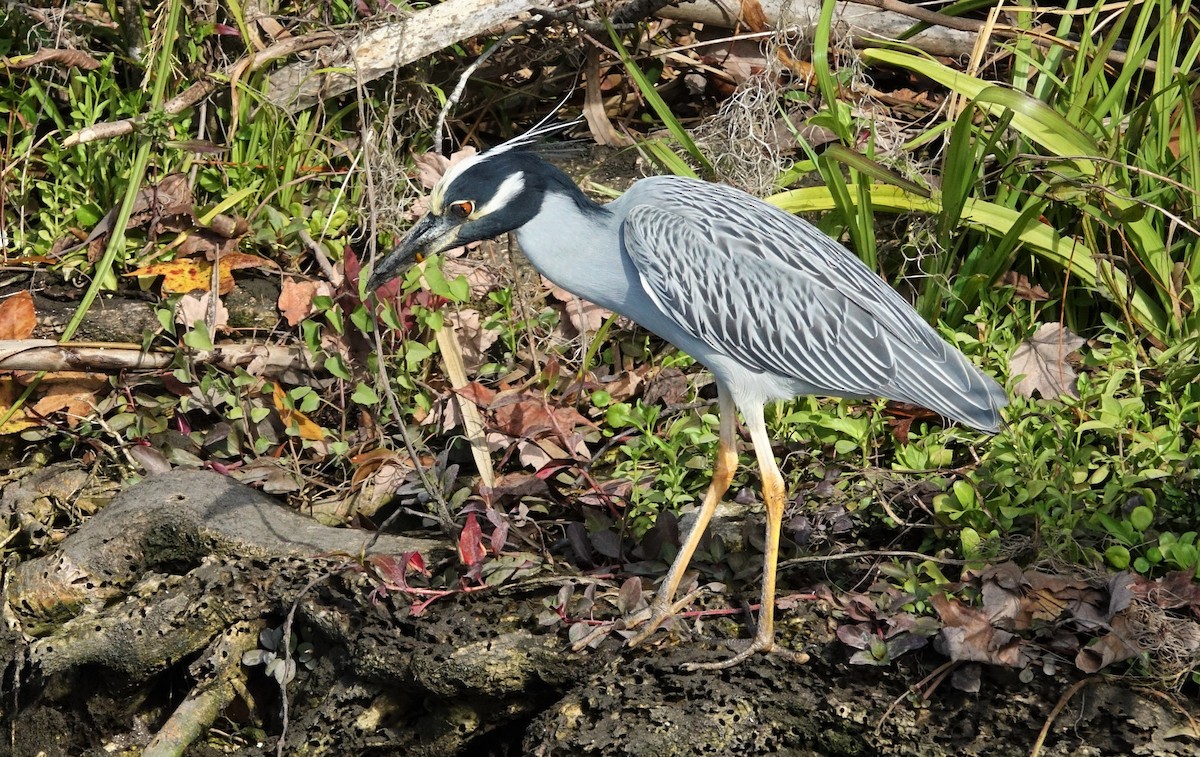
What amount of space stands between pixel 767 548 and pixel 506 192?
112 centimetres

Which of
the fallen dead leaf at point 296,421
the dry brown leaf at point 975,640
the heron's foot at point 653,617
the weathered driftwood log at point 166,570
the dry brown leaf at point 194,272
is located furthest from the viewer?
the dry brown leaf at point 194,272

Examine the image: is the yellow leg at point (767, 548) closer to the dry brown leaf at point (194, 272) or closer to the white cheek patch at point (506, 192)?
the white cheek patch at point (506, 192)

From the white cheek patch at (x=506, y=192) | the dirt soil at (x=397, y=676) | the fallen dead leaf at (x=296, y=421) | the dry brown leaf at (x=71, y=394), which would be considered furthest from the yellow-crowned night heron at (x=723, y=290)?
the dry brown leaf at (x=71, y=394)

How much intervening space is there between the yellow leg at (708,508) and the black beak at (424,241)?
84 cm

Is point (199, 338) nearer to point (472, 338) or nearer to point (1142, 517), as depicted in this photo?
point (472, 338)

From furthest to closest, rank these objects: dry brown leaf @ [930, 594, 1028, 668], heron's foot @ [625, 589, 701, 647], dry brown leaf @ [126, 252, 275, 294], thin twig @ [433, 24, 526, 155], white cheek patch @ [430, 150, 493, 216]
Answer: thin twig @ [433, 24, 526, 155] → dry brown leaf @ [126, 252, 275, 294] → white cheek patch @ [430, 150, 493, 216] → heron's foot @ [625, 589, 701, 647] → dry brown leaf @ [930, 594, 1028, 668]

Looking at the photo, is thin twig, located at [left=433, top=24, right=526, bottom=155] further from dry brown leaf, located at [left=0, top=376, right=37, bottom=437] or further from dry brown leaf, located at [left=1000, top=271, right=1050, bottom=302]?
dry brown leaf, located at [left=1000, top=271, right=1050, bottom=302]

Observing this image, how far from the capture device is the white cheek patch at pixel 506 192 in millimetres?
3133

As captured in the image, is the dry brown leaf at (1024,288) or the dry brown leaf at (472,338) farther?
the dry brown leaf at (472,338)

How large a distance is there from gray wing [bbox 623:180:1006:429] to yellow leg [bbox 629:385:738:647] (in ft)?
0.67

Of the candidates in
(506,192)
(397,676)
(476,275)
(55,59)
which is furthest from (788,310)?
(55,59)

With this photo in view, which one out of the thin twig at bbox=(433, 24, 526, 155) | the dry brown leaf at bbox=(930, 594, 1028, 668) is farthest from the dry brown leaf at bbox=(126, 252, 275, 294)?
the dry brown leaf at bbox=(930, 594, 1028, 668)

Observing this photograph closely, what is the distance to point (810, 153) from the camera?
4004mm

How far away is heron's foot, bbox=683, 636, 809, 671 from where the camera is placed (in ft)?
9.53
